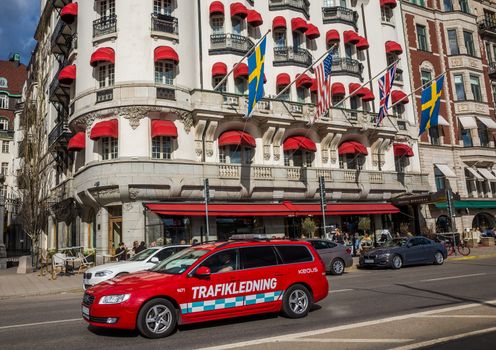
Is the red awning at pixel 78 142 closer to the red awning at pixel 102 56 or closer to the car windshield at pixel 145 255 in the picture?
the red awning at pixel 102 56

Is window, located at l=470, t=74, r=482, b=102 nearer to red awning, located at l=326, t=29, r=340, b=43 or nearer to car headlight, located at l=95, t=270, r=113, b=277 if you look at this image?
red awning, located at l=326, t=29, r=340, b=43

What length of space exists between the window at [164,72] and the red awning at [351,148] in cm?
1273

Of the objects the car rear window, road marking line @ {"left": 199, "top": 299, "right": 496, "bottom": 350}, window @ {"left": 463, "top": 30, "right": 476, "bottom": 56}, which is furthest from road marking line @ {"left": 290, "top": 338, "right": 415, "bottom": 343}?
window @ {"left": 463, "top": 30, "right": 476, "bottom": 56}

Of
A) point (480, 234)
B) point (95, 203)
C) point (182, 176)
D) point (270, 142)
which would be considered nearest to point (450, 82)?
point (480, 234)

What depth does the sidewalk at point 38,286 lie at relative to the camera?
15920mm

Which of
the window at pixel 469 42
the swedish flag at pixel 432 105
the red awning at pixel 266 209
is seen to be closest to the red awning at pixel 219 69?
the red awning at pixel 266 209

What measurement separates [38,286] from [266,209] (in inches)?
500

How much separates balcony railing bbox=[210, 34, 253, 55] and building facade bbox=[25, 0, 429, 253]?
0.07 meters

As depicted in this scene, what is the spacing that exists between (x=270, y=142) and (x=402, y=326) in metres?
20.4

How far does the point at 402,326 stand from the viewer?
7738 mm

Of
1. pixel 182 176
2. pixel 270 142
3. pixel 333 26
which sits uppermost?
pixel 333 26

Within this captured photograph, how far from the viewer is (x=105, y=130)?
22562mm

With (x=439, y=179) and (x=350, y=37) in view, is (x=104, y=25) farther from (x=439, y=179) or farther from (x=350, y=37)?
(x=439, y=179)

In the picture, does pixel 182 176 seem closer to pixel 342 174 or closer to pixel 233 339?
pixel 342 174
